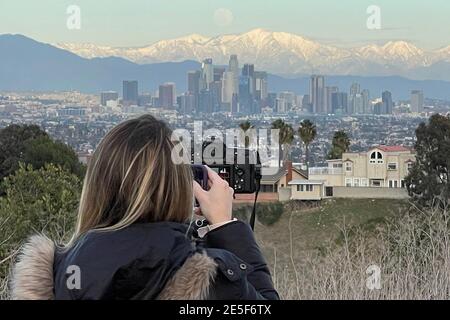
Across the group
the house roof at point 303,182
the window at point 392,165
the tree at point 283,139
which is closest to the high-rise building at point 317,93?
the tree at point 283,139

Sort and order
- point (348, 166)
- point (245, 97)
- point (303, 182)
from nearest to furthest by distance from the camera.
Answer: point (245, 97), point (303, 182), point (348, 166)

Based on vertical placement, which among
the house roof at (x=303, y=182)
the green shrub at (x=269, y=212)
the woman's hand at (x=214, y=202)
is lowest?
the green shrub at (x=269, y=212)

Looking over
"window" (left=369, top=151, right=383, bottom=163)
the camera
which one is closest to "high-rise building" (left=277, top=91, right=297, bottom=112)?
the camera

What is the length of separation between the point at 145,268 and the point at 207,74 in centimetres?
442

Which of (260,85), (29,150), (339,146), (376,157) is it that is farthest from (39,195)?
(339,146)

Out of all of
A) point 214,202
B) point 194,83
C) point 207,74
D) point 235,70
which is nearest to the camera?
point 214,202

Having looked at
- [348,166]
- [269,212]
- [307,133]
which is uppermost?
[307,133]

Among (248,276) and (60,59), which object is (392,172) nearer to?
(60,59)

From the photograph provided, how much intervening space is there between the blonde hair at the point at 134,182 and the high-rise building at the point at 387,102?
10.4 metres

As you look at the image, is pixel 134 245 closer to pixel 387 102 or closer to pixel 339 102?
pixel 339 102

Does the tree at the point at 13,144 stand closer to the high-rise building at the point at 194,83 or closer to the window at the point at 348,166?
the window at the point at 348,166

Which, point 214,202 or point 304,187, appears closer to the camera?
point 214,202

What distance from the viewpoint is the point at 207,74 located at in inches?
224

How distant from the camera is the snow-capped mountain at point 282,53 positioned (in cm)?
938
